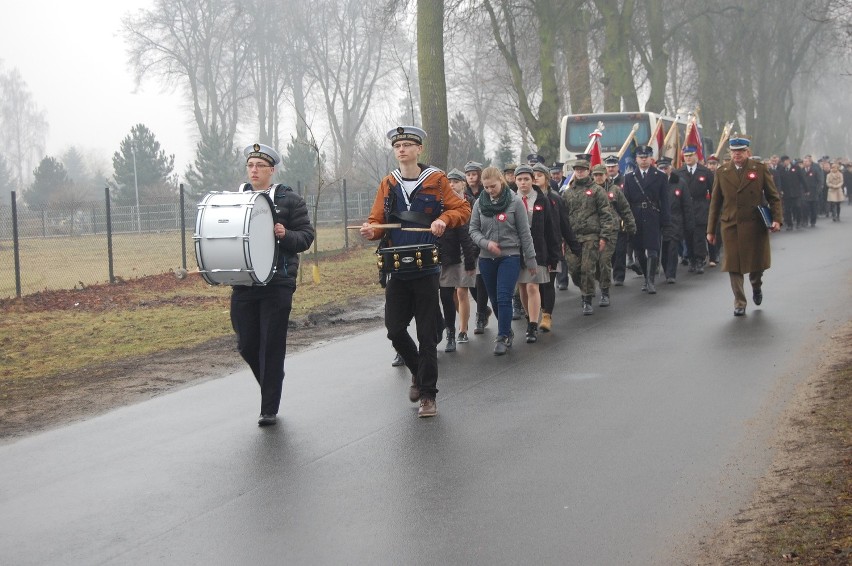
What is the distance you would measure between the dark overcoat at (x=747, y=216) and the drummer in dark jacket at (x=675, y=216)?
386 centimetres

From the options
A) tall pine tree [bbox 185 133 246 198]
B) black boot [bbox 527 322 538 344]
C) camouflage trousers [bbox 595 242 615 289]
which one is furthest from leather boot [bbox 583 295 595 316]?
tall pine tree [bbox 185 133 246 198]

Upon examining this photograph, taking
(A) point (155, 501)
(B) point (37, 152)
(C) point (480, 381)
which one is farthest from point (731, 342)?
(B) point (37, 152)

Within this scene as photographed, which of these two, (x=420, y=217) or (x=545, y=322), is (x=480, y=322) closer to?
(x=545, y=322)

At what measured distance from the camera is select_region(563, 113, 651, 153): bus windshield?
2600 cm

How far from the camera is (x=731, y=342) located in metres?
11.1

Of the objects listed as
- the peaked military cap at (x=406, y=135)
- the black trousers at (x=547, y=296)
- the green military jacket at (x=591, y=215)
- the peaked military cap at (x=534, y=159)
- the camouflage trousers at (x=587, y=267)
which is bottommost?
the black trousers at (x=547, y=296)

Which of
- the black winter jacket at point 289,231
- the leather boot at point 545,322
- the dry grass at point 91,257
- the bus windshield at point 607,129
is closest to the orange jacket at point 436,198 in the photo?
the black winter jacket at point 289,231

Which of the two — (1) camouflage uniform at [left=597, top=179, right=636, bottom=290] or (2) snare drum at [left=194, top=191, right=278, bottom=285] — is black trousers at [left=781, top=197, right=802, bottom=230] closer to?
(1) camouflage uniform at [left=597, top=179, right=636, bottom=290]

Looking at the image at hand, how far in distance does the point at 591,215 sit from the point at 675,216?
12.8 feet

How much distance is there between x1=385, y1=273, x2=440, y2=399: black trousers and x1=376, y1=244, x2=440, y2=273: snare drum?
0.59 ft

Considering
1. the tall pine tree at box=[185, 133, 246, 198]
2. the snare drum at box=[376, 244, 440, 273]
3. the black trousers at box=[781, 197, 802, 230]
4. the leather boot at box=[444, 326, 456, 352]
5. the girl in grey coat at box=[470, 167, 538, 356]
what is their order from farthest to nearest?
the tall pine tree at box=[185, 133, 246, 198]
the black trousers at box=[781, 197, 802, 230]
the leather boot at box=[444, 326, 456, 352]
the girl in grey coat at box=[470, 167, 538, 356]
the snare drum at box=[376, 244, 440, 273]

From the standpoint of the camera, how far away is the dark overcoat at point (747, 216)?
13.1m

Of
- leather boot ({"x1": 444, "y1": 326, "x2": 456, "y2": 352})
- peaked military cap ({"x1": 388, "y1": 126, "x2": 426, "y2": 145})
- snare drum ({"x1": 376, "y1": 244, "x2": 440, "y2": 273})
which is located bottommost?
leather boot ({"x1": 444, "y1": 326, "x2": 456, "y2": 352})

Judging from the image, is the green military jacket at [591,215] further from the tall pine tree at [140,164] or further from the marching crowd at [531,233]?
the tall pine tree at [140,164]
